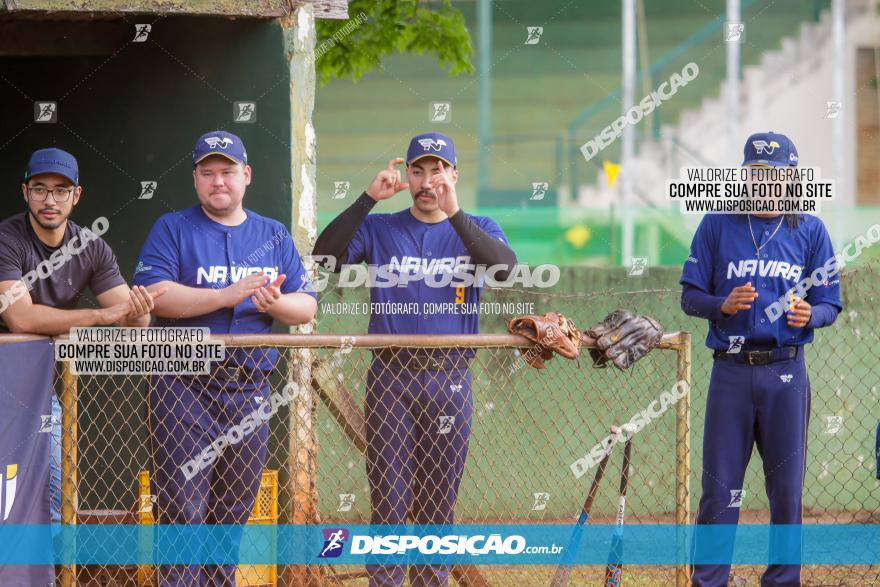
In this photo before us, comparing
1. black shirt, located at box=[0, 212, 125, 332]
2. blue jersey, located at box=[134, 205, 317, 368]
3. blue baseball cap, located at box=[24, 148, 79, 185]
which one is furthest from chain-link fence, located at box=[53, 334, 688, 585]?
blue baseball cap, located at box=[24, 148, 79, 185]

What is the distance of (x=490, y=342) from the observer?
5.53m

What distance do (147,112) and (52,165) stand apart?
5.47 ft

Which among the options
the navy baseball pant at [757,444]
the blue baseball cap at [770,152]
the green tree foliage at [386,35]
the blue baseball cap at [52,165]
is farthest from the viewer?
the green tree foliage at [386,35]

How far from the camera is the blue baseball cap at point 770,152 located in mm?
6086

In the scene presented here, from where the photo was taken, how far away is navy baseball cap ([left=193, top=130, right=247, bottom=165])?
5652mm

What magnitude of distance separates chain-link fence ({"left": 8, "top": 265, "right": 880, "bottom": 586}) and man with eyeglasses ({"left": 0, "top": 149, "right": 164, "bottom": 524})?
10.2 inches

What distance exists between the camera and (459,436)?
5.68m

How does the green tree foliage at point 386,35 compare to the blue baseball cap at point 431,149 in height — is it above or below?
above

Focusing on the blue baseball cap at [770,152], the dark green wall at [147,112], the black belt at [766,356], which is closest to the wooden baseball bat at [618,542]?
the black belt at [766,356]

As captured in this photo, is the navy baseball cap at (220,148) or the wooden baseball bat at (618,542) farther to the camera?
the wooden baseball bat at (618,542)

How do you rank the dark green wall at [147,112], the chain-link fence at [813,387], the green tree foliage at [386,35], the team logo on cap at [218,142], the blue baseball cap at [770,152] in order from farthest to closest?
the green tree foliage at [386,35], the chain-link fence at [813,387], the dark green wall at [147,112], the blue baseball cap at [770,152], the team logo on cap at [218,142]

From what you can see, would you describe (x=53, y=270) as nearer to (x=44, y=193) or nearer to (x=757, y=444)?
(x=44, y=193)

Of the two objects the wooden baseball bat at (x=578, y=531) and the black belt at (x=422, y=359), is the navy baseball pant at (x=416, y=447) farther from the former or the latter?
the wooden baseball bat at (x=578, y=531)

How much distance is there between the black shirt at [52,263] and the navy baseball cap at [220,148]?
723 mm
